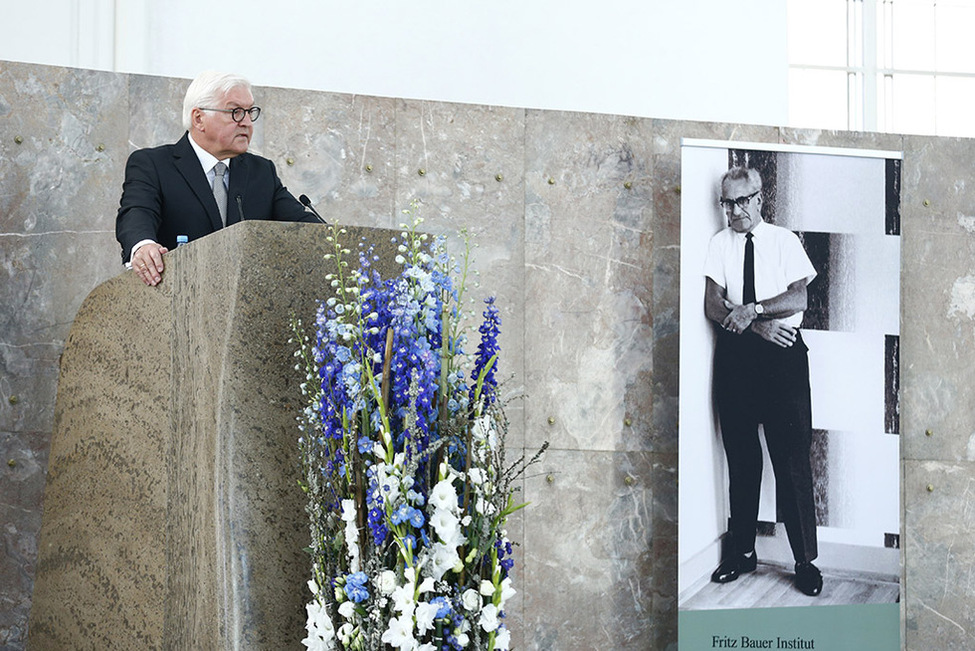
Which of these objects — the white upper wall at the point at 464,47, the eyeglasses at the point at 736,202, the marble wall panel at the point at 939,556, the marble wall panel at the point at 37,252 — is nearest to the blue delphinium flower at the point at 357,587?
the marble wall panel at the point at 37,252

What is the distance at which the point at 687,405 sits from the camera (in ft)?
16.8

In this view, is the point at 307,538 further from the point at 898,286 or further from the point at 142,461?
the point at 898,286

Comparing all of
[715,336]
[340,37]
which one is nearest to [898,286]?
[715,336]

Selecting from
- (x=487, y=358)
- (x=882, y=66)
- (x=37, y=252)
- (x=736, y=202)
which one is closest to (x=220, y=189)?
(x=487, y=358)

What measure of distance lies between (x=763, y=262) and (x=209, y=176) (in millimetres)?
2729

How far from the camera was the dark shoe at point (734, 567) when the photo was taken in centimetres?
509

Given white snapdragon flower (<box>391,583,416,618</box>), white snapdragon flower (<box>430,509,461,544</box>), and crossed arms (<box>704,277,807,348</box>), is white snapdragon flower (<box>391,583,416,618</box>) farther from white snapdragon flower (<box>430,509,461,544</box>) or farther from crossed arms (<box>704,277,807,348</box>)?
crossed arms (<box>704,277,807,348</box>)

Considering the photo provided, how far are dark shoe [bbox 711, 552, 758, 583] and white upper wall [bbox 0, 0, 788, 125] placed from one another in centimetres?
249

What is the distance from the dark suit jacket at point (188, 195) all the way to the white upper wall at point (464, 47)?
2.74 metres

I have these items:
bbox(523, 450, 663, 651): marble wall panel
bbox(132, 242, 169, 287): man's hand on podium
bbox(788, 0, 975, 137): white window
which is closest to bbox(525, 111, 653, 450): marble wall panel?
bbox(523, 450, 663, 651): marble wall panel

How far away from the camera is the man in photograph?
5.14 m

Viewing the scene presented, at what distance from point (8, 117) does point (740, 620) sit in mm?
3509

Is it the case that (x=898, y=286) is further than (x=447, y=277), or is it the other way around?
(x=898, y=286)

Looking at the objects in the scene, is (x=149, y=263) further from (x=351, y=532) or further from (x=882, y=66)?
(x=882, y=66)
